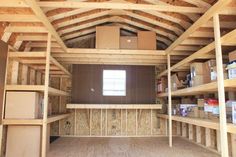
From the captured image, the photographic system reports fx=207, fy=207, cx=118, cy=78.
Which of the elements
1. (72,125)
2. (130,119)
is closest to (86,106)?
(72,125)

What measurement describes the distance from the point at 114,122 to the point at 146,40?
2.46m

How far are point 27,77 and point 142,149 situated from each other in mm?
2879

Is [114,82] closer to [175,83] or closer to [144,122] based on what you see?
[144,122]

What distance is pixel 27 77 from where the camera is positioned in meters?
4.54

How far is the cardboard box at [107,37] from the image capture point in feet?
15.8

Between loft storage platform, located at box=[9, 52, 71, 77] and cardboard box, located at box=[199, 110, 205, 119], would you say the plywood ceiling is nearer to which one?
loft storage platform, located at box=[9, 52, 71, 77]

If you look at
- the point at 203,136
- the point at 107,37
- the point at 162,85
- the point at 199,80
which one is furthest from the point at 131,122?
the point at 199,80

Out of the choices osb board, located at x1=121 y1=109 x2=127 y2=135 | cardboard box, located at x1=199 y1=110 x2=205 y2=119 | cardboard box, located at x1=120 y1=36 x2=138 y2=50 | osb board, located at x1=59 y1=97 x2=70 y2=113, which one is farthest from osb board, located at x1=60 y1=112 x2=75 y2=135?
cardboard box, located at x1=199 y1=110 x2=205 y2=119

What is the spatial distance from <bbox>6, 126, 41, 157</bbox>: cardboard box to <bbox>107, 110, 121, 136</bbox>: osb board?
2746mm

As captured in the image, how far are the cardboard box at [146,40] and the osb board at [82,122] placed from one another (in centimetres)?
240

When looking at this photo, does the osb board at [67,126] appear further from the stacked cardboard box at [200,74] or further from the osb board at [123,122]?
the stacked cardboard box at [200,74]

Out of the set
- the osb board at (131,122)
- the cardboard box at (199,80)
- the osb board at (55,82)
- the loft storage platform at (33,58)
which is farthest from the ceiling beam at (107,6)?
the osb board at (131,122)

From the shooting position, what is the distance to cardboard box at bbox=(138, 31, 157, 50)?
4.92 meters

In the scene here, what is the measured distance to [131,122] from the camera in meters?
5.88
